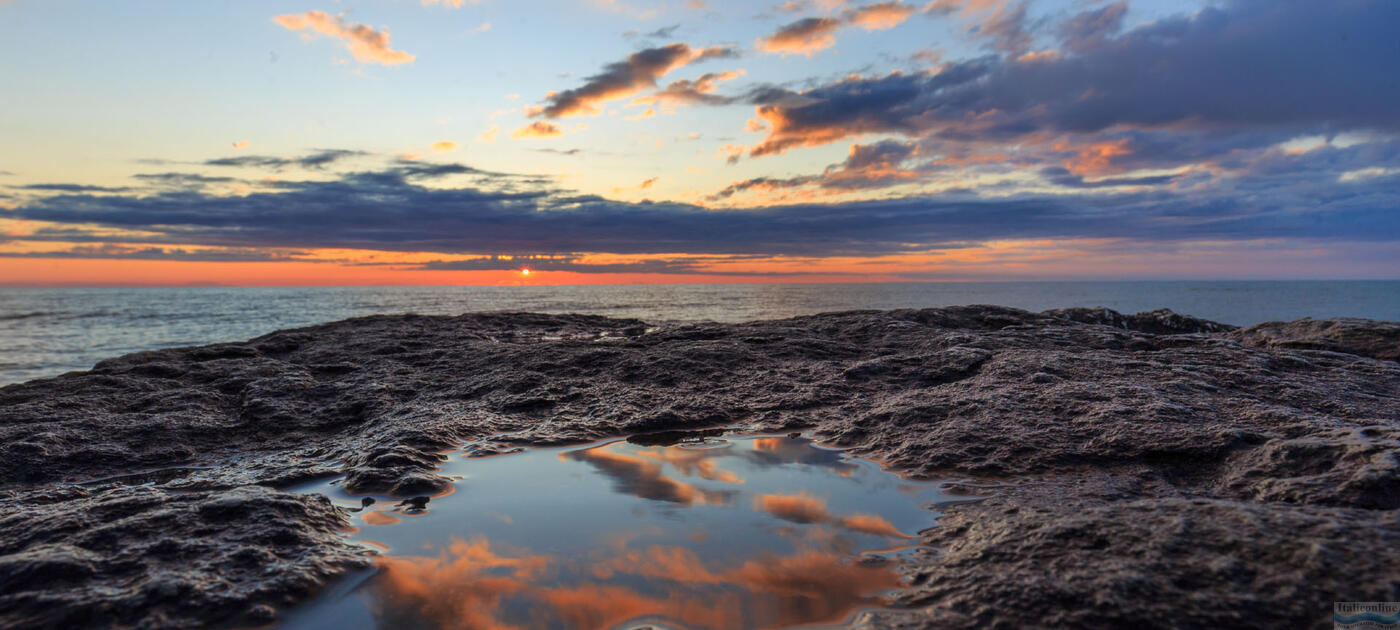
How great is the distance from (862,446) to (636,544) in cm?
170

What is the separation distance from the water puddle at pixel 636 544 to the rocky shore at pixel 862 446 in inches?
7.0

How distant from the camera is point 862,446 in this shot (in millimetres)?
3570

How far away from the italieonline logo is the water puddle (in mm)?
1096

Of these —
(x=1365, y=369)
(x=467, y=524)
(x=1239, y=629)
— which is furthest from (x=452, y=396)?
(x=1365, y=369)

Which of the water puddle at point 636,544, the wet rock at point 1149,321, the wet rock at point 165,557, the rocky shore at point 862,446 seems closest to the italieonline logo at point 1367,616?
the rocky shore at point 862,446

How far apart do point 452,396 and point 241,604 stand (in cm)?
294

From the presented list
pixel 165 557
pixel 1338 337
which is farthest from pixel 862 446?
pixel 1338 337

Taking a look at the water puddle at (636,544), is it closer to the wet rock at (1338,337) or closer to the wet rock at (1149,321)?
the wet rock at (1338,337)

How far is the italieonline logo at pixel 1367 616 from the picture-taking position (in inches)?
58.6

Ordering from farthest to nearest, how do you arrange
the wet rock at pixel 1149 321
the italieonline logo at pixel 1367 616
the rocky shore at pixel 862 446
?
1. the wet rock at pixel 1149 321
2. the rocky shore at pixel 862 446
3. the italieonline logo at pixel 1367 616

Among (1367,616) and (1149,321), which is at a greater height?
(1149,321)

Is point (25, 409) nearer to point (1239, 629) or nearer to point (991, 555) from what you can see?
point (991, 555)

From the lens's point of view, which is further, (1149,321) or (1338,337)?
(1149,321)

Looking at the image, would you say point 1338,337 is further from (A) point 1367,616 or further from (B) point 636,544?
(B) point 636,544
